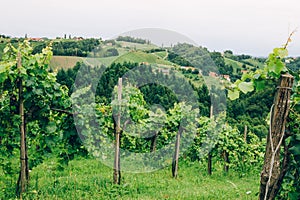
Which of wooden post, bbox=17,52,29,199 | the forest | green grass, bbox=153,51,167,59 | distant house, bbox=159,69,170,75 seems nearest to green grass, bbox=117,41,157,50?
the forest

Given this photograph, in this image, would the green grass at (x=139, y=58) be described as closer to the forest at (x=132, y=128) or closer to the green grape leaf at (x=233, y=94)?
the forest at (x=132, y=128)

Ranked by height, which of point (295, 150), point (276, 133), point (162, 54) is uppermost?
point (162, 54)

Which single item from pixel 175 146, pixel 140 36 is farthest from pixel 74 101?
pixel 175 146

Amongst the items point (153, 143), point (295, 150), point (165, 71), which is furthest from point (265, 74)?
point (153, 143)

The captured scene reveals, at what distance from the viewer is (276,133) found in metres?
3.31

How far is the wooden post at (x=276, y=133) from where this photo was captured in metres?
3.24

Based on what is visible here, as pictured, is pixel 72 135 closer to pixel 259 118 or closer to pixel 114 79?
pixel 114 79

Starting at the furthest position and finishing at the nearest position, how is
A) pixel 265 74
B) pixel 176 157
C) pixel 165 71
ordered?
1. pixel 176 157
2. pixel 165 71
3. pixel 265 74

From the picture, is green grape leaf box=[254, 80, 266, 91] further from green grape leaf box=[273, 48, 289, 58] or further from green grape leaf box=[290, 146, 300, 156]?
green grape leaf box=[290, 146, 300, 156]

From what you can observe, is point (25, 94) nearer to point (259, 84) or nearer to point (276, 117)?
point (259, 84)

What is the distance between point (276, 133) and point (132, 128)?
6.20m

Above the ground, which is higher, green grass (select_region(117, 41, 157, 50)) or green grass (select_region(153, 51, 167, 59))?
green grass (select_region(117, 41, 157, 50))

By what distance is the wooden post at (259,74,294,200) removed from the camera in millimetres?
3244

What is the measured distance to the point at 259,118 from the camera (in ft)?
133
